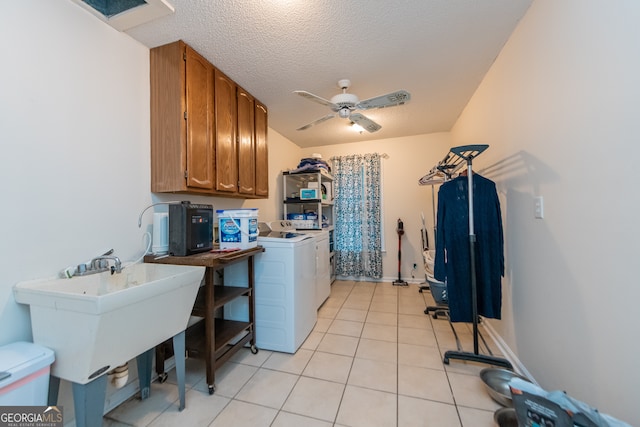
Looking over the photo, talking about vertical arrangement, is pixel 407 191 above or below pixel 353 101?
below

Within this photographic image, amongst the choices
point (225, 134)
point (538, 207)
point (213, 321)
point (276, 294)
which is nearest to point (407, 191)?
point (538, 207)

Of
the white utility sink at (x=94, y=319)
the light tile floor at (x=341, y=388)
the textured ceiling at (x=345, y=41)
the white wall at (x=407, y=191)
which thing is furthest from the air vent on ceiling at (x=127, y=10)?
the white wall at (x=407, y=191)

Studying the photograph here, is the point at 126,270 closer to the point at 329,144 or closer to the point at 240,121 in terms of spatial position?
the point at 240,121

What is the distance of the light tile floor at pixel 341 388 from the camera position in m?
1.43

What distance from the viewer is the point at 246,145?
2.51 m

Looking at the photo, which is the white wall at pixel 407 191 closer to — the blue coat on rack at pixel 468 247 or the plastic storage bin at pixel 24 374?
the blue coat on rack at pixel 468 247

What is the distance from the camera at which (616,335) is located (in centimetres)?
99

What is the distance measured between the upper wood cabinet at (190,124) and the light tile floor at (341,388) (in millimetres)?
1411

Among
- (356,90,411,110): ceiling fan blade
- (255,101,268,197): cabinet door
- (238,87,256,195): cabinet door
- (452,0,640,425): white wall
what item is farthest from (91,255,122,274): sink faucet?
(452,0,640,425): white wall

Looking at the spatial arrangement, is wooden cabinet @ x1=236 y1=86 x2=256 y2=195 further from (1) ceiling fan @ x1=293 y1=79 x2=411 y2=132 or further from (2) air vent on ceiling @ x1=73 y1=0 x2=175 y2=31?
(2) air vent on ceiling @ x1=73 y1=0 x2=175 y2=31

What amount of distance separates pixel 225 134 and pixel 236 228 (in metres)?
0.88

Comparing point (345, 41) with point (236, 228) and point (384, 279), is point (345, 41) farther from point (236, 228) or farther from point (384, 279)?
point (384, 279)

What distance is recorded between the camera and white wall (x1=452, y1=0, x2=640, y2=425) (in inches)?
37.3

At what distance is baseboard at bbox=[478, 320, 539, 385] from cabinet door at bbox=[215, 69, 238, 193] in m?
2.64
